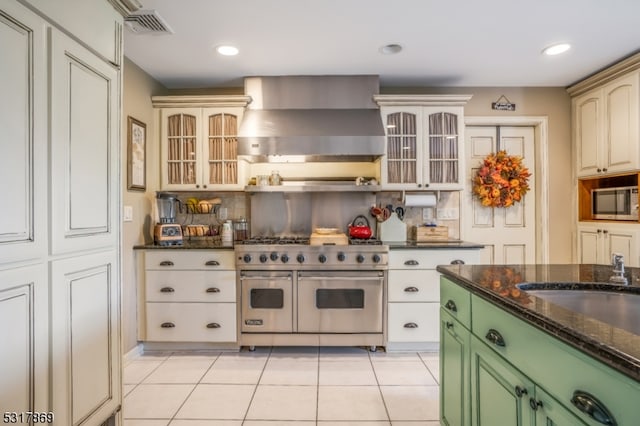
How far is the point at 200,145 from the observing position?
11.0ft

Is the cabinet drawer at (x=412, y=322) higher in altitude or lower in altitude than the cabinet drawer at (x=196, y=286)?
lower

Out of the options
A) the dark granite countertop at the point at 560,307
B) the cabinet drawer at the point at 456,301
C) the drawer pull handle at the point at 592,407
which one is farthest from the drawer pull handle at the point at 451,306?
the drawer pull handle at the point at 592,407

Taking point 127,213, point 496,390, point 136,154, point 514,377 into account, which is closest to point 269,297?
point 127,213

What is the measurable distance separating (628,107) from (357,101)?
2.25 m

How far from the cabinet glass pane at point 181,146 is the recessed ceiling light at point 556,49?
3.07 metres

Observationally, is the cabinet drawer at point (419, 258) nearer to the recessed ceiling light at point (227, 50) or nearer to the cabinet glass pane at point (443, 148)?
the cabinet glass pane at point (443, 148)

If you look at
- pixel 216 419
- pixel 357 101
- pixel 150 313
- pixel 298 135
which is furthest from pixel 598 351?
pixel 150 313

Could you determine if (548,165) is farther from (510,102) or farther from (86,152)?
(86,152)

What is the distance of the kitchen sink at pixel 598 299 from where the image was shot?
1.42m

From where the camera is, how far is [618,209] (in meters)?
3.09

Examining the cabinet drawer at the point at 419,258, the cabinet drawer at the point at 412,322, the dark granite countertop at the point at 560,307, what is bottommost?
the cabinet drawer at the point at 412,322

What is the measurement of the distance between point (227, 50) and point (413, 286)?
8.09 ft

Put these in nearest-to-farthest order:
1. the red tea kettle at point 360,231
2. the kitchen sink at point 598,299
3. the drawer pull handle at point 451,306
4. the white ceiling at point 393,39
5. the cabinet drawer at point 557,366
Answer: the cabinet drawer at point 557,366
the kitchen sink at point 598,299
the drawer pull handle at point 451,306
the white ceiling at point 393,39
the red tea kettle at point 360,231

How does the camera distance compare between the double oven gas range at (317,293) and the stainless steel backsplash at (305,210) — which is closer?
the double oven gas range at (317,293)
